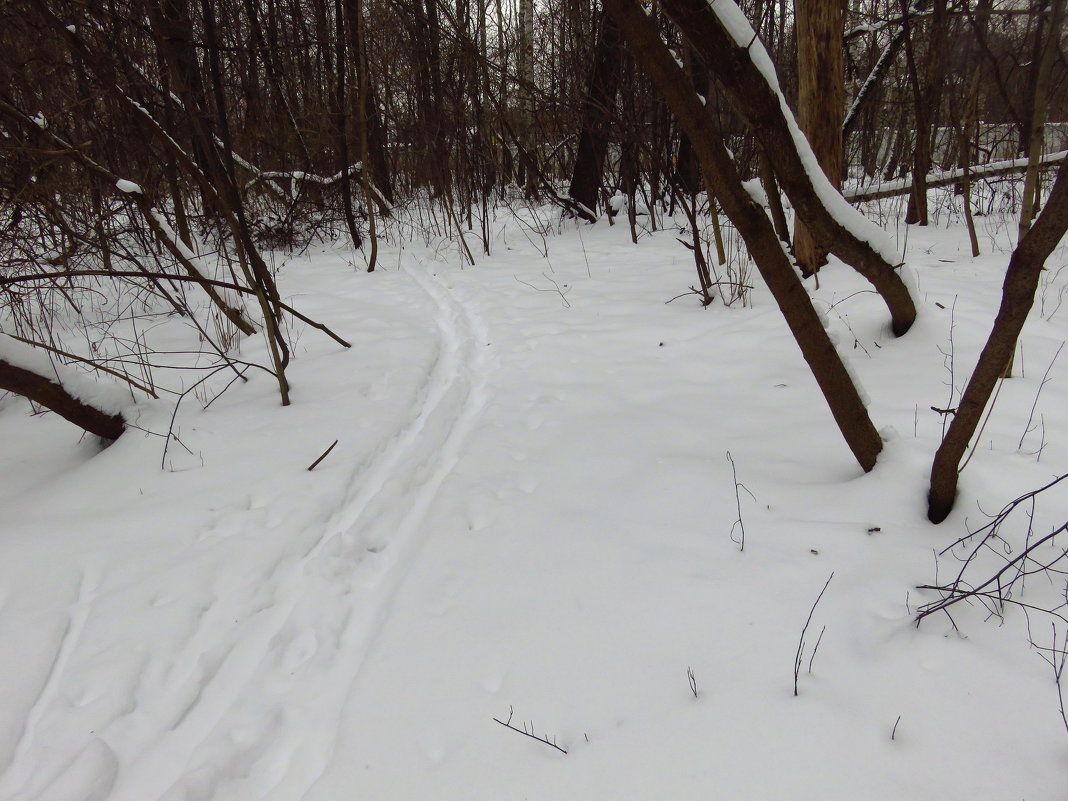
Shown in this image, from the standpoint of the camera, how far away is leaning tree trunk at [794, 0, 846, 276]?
4297 millimetres

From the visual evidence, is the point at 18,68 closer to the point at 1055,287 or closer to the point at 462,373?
the point at 462,373

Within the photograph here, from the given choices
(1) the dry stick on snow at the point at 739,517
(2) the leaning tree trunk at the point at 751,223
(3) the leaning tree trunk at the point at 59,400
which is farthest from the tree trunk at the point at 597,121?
(3) the leaning tree trunk at the point at 59,400

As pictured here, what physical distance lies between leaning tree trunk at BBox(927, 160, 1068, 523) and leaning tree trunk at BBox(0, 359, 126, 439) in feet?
12.2

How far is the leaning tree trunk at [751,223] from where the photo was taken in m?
1.84

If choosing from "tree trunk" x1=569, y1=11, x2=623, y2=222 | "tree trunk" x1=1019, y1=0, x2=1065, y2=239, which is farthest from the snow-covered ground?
"tree trunk" x1=569, y1=11, x2=623, y2=222

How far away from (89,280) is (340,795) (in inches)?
288

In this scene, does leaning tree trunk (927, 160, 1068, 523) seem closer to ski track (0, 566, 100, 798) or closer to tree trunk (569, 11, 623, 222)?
ski track (0, 566, 100, 798)

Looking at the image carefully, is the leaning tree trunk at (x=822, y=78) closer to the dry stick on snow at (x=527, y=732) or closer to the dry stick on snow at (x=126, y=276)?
the dry stick on snow at (x=126, y=276)

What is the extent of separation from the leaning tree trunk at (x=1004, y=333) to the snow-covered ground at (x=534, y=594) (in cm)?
14

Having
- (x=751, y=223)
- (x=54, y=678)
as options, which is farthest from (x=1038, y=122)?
(x=54, y=678)

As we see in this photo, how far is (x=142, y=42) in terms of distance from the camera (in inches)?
237

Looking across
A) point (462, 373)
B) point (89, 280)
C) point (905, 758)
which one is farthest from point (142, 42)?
point (905, 758)

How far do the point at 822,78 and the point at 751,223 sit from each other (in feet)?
11.0

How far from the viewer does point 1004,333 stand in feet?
5.46
